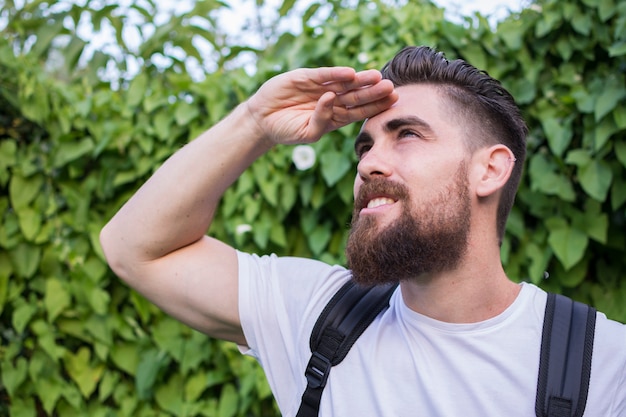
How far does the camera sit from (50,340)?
2824 millimetres

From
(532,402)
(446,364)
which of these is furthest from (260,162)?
(532,402)

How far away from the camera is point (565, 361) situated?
1.46m

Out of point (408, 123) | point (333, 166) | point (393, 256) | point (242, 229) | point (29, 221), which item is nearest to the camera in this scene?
point (393, 256)

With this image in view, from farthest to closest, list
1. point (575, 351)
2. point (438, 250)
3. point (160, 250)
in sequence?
point (160, 250) → point (438, 250) → point (575, 351)

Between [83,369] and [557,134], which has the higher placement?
[557,134]

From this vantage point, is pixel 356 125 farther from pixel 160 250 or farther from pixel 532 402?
pixel 532 402

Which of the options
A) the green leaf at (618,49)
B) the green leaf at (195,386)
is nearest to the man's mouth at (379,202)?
the green leaf at (618,49)

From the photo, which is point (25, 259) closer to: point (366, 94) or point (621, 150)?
point (366, 94)

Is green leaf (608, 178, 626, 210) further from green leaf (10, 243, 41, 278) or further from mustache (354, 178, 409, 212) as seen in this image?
green leaf (10, 243, 41, 278)

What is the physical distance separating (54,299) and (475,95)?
77.0 inches

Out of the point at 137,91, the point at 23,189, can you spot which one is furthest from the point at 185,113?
the point at 23,189

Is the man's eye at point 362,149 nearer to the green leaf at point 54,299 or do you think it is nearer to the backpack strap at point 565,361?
the backpack strap at point 565,361

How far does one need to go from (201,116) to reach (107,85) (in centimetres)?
64

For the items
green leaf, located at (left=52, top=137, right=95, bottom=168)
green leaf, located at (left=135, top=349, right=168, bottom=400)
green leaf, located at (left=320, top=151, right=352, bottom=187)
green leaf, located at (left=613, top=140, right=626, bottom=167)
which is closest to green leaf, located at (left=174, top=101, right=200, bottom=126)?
green leaf, located at (left=52, top=137, right=95, bottom=168)
